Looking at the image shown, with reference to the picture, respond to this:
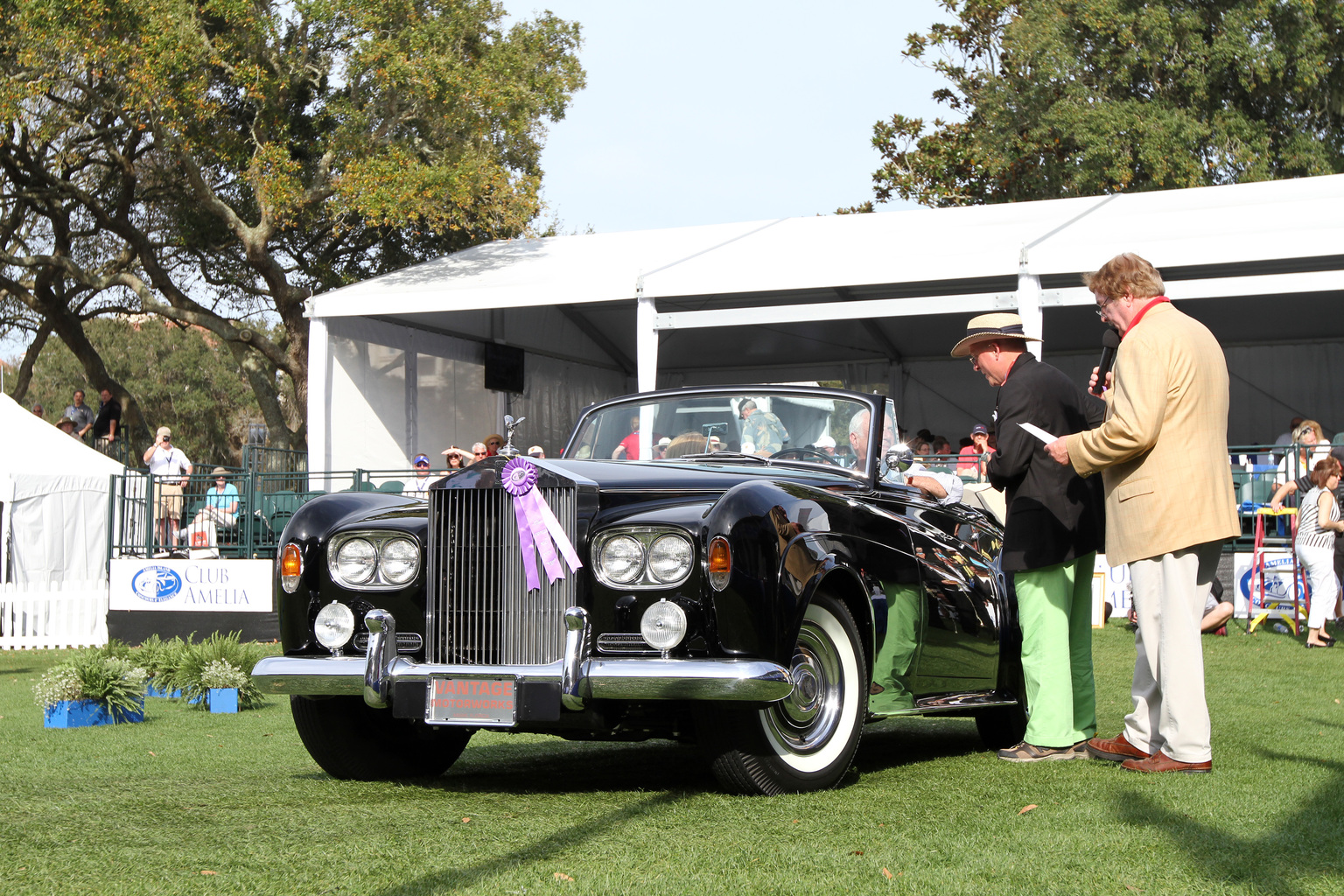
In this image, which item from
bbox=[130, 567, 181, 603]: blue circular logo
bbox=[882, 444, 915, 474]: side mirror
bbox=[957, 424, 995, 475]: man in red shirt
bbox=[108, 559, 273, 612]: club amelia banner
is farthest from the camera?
bbox=[130, 567, 181, 603]: blue circular logo

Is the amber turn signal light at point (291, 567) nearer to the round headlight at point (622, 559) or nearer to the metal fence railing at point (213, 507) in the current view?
the round headlight at point (622, 559)

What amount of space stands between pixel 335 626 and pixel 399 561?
0.36m

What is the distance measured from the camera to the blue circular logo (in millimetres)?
16719

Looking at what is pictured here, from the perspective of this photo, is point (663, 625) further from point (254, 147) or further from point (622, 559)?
point (254, 147)

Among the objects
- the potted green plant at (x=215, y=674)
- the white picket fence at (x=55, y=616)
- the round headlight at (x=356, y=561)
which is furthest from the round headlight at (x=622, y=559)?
the white picket fence at (x=55, y=616)

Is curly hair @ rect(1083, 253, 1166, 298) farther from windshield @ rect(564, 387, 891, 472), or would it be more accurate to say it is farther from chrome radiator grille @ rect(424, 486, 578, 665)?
chrome radiator grille @ rect(424, 486, 578, 665)

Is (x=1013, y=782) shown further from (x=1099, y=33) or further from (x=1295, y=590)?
Answer: (x=1099, y=33)

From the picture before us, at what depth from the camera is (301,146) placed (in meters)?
26.0

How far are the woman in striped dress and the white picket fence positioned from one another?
13452 mm

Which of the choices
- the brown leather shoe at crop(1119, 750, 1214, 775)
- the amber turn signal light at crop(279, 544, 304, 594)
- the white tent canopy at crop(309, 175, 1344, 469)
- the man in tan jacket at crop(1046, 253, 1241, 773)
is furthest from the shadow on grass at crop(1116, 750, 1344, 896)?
the white tent canopy at crop(309, 175, 1344, 469)

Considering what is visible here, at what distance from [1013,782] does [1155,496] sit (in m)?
1.25

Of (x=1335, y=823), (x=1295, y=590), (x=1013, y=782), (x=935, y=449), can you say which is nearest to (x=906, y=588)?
(x=1013, y=782)

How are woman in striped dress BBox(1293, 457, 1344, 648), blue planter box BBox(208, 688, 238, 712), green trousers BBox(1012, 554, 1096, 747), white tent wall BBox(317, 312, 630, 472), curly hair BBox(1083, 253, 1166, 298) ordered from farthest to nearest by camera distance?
white tent wall BBox(317, 312, 630, 472)
woman in striped dress BBox(1293, 457, 1344, 648)
blue planter box BBox(208, 688, 238, 712)
green trousers BBox(1012, 554, 1096, 747)
curly hair BBox(1083, 253, 1166, 298)

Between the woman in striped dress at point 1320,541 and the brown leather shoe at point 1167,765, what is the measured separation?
8077mm
